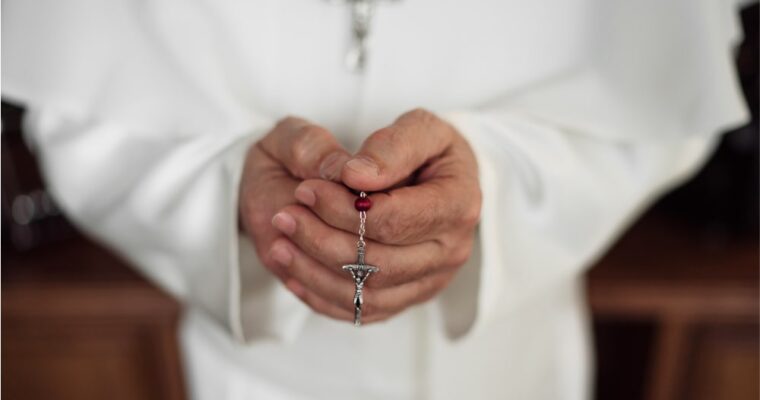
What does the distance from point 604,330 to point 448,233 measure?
75cm

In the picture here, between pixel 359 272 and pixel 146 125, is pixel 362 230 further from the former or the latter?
pixel 146 125

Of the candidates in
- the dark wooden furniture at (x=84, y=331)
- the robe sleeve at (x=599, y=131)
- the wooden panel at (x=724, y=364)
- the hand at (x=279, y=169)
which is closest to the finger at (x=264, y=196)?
the hand at (x=279, y=169)

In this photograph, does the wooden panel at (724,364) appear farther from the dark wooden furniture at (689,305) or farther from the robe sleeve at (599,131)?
the robe sleeve at (599,131)

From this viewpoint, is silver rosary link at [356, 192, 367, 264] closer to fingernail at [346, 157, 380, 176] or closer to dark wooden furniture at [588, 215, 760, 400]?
fingernail at [346, 157, 380, 176]

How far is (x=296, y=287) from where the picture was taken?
1.33ft

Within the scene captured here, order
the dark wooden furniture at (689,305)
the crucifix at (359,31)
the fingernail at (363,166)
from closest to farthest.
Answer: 1. the fingernail at (363,166)
2. the crucifix at (359,31)
3. the dark wooden furniture at (689,305)

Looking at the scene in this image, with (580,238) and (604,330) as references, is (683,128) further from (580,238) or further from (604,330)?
(604,330)

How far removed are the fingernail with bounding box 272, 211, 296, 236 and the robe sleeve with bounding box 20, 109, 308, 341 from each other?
11 centimetres

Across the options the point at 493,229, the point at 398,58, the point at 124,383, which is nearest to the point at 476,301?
the point at 493,229

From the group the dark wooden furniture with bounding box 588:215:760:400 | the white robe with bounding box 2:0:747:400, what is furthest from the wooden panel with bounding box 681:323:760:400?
the white robe with bounding box 2:0:747:400

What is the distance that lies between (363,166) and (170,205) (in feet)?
0.80

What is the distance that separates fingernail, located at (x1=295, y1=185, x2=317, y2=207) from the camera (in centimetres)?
34

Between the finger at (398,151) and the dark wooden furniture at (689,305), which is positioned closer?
the finger at (398,151)

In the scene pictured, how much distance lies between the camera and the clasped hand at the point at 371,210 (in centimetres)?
34
